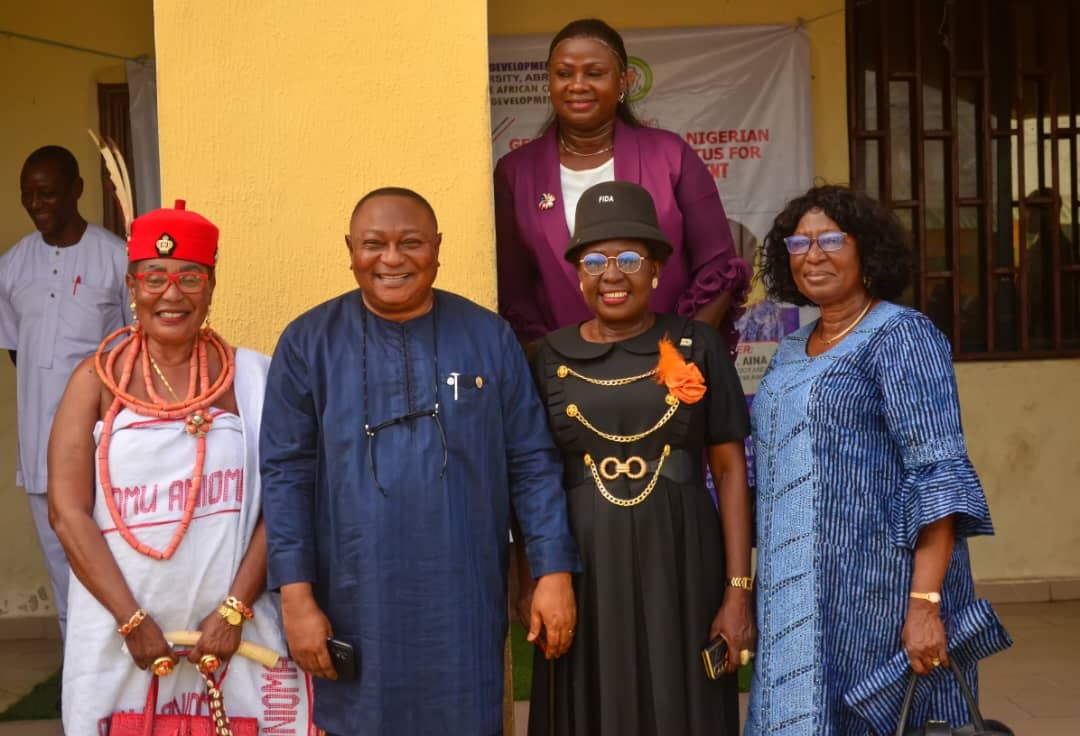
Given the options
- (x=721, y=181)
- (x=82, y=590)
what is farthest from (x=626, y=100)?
(x=721, y=181)

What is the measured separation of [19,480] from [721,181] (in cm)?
361

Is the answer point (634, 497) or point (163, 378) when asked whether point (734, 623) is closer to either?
point (634, 497)

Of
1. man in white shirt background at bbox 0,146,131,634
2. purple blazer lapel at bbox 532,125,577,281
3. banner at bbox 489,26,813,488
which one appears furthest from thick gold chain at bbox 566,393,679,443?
banner at bbox 489,26,813,488

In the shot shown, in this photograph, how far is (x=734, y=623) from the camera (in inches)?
125

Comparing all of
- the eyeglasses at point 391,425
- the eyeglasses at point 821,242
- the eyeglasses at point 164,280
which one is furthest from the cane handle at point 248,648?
the eyeglasses at point 821,242

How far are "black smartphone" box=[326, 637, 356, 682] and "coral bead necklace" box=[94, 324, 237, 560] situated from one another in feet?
1.45

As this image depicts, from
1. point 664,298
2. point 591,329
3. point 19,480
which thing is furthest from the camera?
point 19,480

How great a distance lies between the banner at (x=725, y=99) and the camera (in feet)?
20.8

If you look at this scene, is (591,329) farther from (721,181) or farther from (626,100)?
(721,181)

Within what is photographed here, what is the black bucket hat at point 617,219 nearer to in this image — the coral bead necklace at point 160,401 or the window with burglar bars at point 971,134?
the coral bead necklace at point 160,401

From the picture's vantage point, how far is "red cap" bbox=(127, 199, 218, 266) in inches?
121

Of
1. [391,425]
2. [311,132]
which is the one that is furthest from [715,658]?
[311,132]

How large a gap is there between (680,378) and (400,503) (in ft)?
2.50

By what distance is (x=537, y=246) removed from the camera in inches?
150
